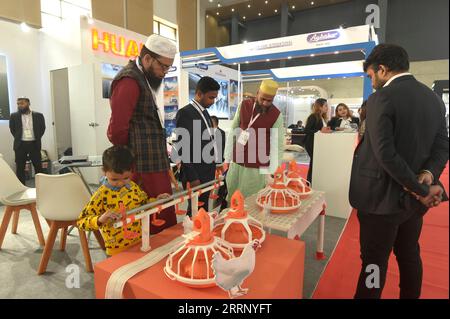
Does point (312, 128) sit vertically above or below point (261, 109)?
below

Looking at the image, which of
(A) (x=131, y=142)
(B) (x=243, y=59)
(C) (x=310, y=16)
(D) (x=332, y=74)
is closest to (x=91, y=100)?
(B) (x=243, y=59)

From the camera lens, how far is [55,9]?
6379 millimetres

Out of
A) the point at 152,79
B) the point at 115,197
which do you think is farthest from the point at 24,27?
the point at 115,197

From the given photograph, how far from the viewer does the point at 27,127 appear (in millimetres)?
4816

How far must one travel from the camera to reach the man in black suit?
4.71 metres

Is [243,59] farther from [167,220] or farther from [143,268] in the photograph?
[143,268]

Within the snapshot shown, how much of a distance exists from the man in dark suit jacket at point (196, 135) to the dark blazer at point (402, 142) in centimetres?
107

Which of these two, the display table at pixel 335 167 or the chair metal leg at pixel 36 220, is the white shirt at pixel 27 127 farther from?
the display table at pixel 335 167

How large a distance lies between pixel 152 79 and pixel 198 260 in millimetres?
969

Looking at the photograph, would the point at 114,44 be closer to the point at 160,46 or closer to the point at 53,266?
the point at 53,266

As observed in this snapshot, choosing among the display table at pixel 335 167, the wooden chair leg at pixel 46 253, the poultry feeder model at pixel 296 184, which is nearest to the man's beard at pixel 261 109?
the poultry feeder model at pixel 296 184

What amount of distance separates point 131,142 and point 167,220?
1.50ft

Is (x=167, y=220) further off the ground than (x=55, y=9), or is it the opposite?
(x=55, y=9)

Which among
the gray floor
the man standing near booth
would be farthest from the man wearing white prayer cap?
the man standing near booth
